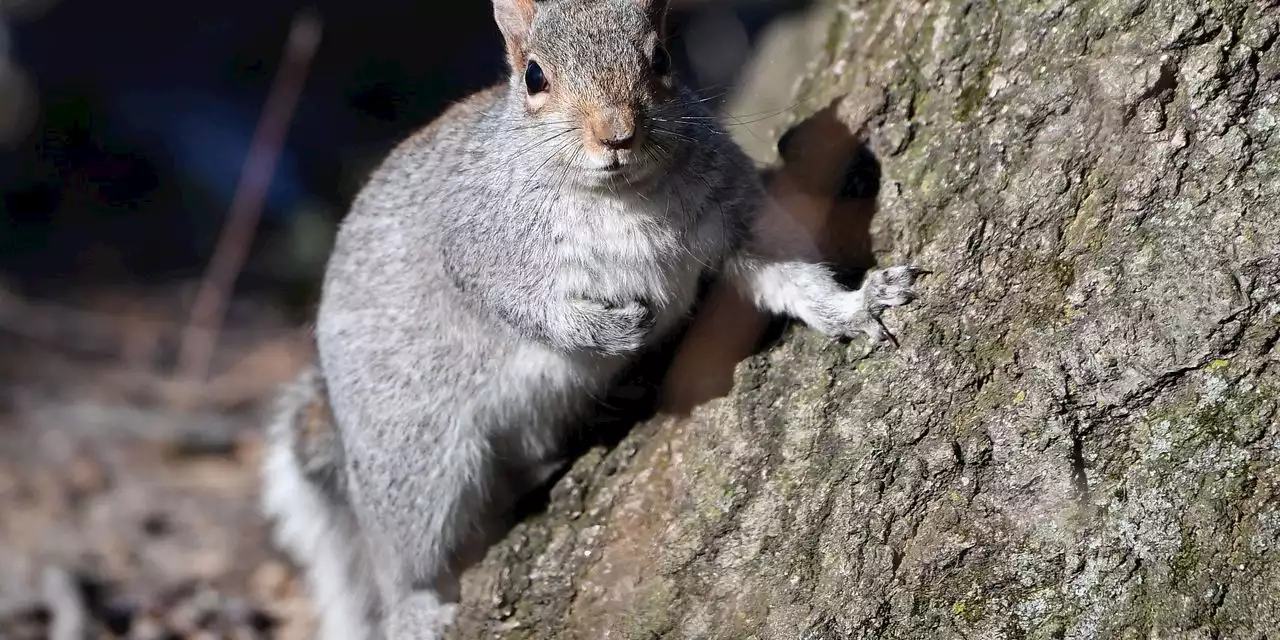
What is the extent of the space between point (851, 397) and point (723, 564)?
0.42 m

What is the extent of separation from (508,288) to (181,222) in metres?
5.38

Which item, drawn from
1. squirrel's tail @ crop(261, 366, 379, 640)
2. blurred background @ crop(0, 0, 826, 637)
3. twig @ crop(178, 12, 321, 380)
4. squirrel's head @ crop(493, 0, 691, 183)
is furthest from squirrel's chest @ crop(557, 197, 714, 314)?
twig @ crop(178, 12, 321, 380)

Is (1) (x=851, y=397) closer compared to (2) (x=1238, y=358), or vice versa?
(2) (x=1238, y=358)

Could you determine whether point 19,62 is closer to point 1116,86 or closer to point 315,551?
point 315,551

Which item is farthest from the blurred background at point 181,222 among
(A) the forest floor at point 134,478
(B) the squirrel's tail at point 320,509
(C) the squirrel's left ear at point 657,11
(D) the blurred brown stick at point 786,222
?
(C) the squirrel's left ear at point 657,11

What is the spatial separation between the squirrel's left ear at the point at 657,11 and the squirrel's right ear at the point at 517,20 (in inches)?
10.1

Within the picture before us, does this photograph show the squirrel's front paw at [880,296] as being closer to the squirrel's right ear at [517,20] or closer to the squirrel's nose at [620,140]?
the squirrel's nose at [620,140]

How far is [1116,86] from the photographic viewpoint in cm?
180

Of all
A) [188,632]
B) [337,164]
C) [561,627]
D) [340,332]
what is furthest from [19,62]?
[561,627]

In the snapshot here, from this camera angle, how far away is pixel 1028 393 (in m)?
1.85

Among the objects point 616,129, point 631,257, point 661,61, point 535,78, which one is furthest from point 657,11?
point 631,257

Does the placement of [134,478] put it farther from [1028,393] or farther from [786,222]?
[1028,393]

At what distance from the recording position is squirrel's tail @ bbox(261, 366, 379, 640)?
3.07m

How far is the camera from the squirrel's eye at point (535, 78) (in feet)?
7.13
